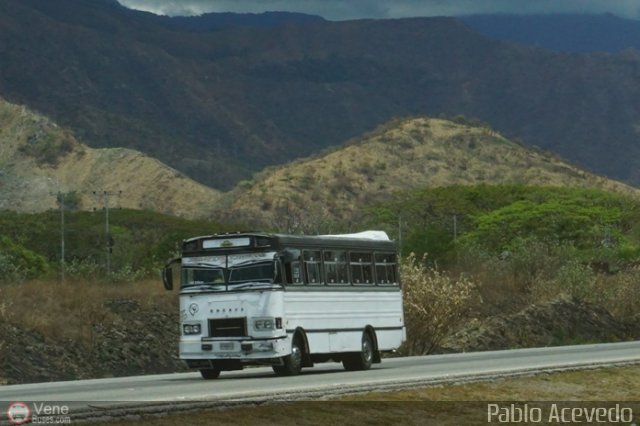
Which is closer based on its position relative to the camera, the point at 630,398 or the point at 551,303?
the point at 630,398

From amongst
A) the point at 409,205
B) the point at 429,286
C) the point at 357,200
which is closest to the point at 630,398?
the point at 429,286

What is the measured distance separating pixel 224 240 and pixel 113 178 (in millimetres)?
133306

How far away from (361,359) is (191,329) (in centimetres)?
447

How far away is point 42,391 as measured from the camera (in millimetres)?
25500

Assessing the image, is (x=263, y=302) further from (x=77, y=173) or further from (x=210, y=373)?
(x=77, y=173)

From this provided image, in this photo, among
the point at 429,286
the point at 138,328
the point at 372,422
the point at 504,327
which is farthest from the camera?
the point at 504,327

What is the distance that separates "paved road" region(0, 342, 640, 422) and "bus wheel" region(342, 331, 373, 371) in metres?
0.31

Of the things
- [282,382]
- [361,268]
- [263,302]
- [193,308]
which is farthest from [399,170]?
[282,382]

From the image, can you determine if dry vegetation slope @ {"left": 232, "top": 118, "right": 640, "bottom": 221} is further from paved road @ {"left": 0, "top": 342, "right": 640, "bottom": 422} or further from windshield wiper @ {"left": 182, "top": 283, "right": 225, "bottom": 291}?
windshield wiper @ {"left": 182, "top": 283, "right": 225, "bottom": 291}

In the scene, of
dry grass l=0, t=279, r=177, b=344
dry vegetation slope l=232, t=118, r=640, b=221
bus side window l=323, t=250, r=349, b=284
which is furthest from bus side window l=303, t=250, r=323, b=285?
dry vegetation slope l=232, t=118, r=640, b=221

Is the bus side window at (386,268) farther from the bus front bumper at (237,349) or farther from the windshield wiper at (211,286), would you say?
the windshield wiper at (211,286)

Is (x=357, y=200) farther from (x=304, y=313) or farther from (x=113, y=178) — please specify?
(x=304, y=313)

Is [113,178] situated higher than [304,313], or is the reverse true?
[113,178]

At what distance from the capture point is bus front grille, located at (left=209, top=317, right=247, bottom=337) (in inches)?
1140
